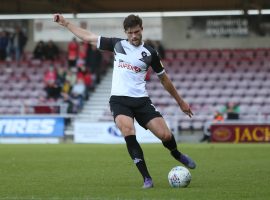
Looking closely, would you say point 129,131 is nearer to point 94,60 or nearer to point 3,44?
point 94,60

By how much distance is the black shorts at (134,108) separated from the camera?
1107 cm

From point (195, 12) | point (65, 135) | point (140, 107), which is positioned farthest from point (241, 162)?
point (195, 12)

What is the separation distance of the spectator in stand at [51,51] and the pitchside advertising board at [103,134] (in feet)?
27.9

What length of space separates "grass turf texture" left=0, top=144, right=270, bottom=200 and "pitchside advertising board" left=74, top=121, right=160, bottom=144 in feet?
35.4

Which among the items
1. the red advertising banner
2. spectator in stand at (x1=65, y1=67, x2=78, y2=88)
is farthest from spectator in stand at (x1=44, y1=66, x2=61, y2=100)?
the red advertising banner

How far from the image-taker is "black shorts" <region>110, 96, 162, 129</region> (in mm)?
11073

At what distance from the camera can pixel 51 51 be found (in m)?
38.3

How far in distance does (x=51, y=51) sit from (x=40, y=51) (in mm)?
530

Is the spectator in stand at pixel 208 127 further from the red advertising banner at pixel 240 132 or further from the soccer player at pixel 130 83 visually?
the soccer player at pixel 130 83

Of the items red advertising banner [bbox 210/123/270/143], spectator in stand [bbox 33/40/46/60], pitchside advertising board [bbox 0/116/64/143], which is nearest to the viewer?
red advertising banner [bbox 210/123/270/143]

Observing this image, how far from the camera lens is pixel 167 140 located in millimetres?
11555

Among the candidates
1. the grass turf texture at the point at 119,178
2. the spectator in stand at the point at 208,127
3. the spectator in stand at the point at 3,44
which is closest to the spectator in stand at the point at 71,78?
the spectator in stand at the point at 3,44

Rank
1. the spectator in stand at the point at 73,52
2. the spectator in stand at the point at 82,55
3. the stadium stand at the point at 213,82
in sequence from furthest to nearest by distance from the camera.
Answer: the spectator in stand at the point at 73,52 → the spectator in stand at the point at 82,55 → the stadium stand at the point at 213,82

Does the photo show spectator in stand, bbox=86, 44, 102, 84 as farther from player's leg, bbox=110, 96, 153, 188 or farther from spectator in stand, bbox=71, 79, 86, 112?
player's leg, bbox=110, 96, 153, 188
